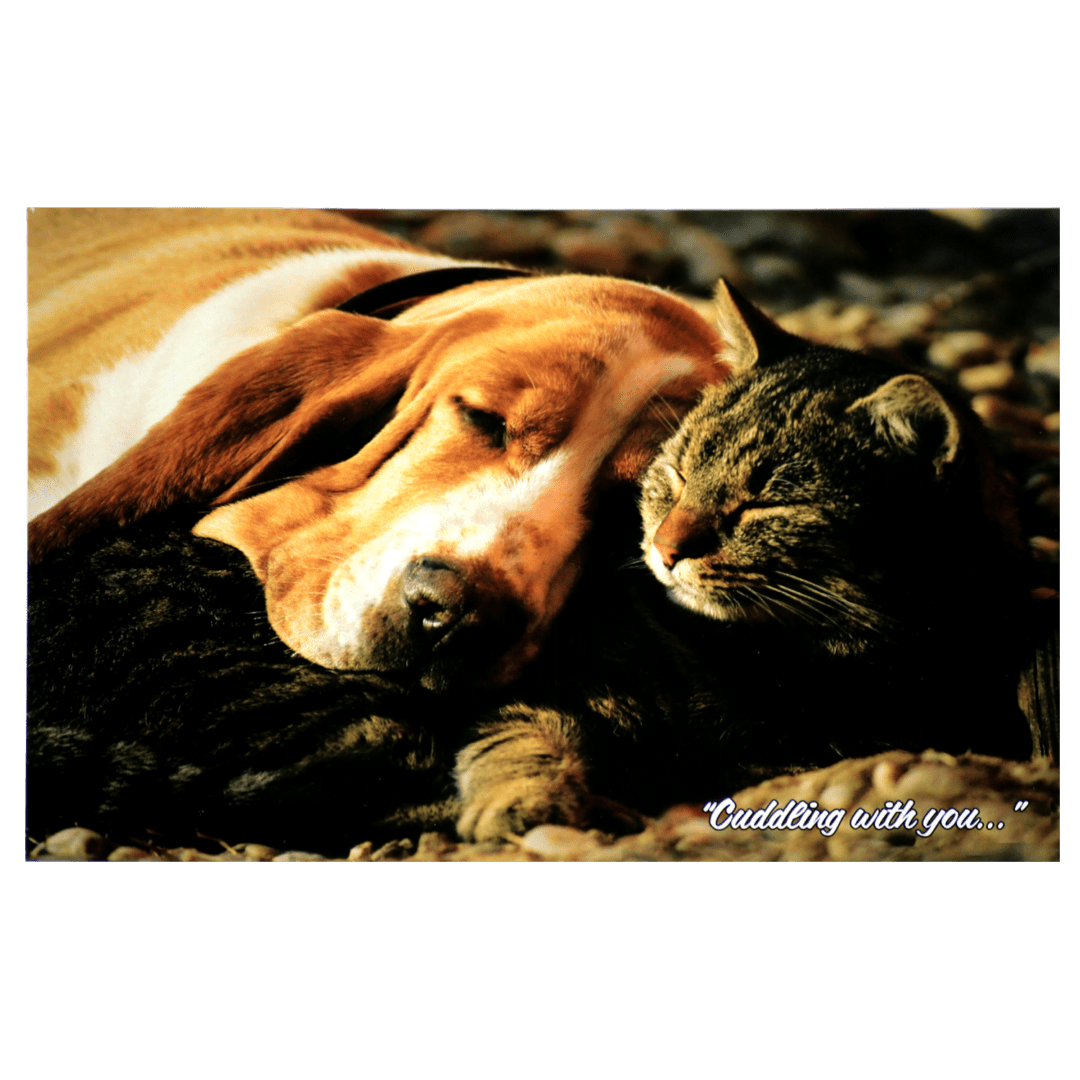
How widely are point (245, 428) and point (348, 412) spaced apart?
21 cm

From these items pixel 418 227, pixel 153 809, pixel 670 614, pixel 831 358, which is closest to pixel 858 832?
pixel 670 614

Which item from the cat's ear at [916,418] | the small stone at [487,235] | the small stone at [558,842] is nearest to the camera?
the cat's ear at [916,418]

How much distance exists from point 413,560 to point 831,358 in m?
0.89

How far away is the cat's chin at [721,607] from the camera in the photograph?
1589 mm

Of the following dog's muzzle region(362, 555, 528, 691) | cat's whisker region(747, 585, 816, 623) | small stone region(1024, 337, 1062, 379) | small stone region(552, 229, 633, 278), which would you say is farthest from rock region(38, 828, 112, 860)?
small stone region(1024, 337, 1062, 379)

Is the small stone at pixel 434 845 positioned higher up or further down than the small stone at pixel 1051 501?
further down

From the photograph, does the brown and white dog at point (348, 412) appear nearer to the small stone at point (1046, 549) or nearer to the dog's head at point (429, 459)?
the dog's head at point (429, 459)

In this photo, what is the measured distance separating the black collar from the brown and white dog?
0.03ft

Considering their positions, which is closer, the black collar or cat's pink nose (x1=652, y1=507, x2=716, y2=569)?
cat's pink nose (x1=652, y1=507, x2=716, y2=569)

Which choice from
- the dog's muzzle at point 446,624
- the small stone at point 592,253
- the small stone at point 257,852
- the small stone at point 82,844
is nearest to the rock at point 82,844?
the small stone at point 82,844

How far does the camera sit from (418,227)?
1759 millimetres

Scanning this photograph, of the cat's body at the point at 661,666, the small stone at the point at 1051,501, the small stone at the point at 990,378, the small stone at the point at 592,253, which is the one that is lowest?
the cat's body at the point at 661,666

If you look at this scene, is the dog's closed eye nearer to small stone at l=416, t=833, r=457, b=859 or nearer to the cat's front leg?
the cat's front leg

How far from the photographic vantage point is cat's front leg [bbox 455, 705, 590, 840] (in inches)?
63.3
